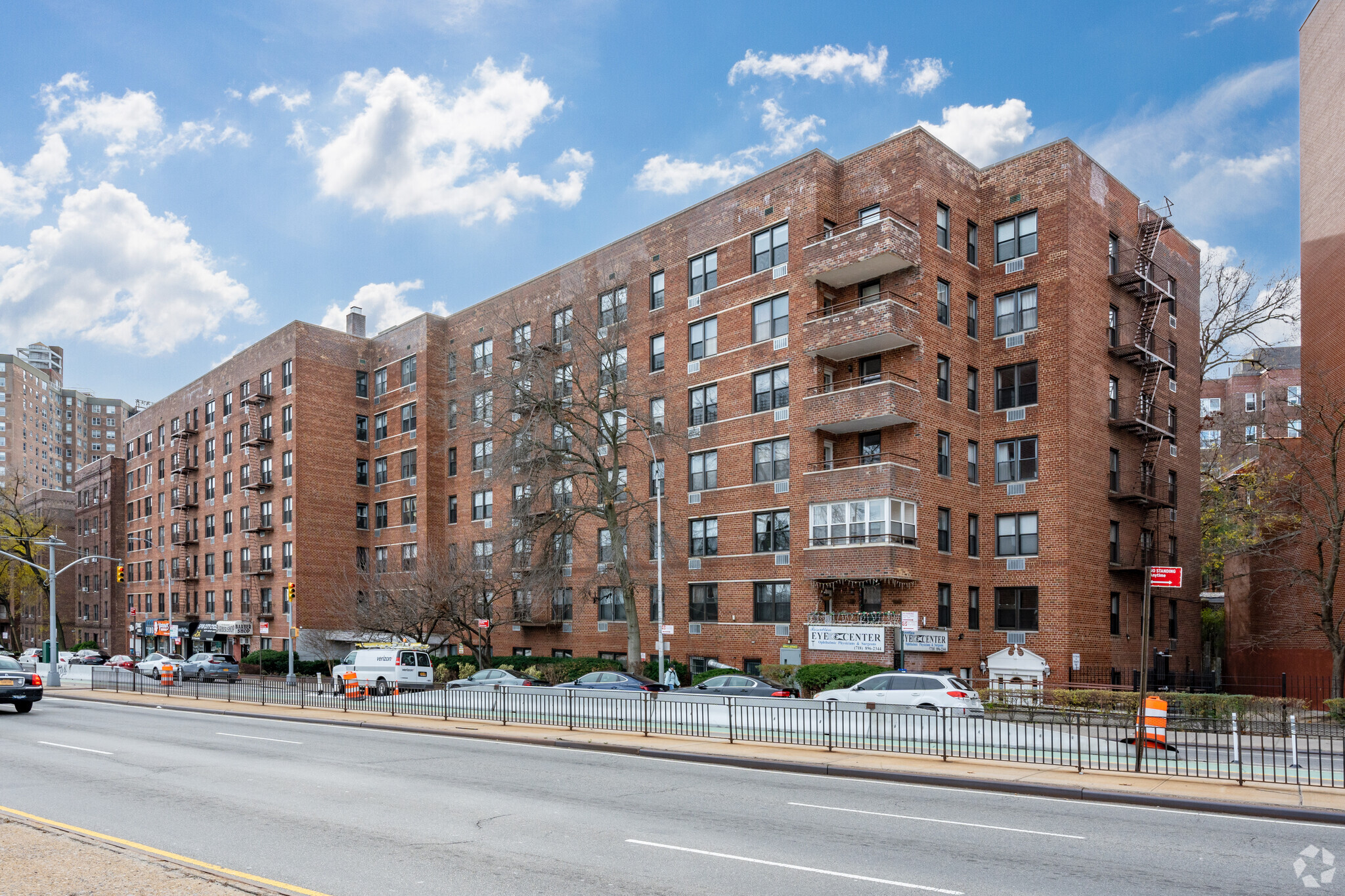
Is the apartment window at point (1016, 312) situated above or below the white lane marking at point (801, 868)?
above

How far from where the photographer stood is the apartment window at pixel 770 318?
126 feet

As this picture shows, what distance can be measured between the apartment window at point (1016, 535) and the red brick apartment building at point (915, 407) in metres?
0.08

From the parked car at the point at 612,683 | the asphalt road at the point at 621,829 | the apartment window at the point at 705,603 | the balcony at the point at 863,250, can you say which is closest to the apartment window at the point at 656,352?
the balcony at the point at 863,250

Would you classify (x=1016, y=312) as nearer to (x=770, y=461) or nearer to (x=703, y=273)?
(x=770, y=461)

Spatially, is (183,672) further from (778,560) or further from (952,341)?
(952,341)

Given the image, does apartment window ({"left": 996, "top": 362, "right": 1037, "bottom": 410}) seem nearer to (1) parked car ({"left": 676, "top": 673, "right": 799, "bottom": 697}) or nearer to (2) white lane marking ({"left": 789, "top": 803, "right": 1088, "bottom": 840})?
(1) parked car ({"left": 676, "top": 673, "right": 799, "bottom": 697})

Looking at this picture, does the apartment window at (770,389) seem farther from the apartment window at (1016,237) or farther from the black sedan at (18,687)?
the black sedan at (18,687)

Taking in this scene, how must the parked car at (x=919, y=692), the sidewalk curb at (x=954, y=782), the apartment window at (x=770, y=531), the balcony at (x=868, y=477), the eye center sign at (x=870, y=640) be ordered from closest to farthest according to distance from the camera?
the sidewalk curb at (x=954, y=782), the parked car at (x=919, y=692), the eye center sign at (x=870, y=640), the balcony at (x=868, y=477), the apartment window at (x=770, y=531)

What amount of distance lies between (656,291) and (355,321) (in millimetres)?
31165

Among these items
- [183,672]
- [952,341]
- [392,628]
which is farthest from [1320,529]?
[183,672]

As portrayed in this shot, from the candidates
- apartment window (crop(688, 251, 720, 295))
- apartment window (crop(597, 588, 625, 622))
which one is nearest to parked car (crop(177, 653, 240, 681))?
apartment window (crop(597, 588, 625, 622))

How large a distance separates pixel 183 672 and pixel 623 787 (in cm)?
4805

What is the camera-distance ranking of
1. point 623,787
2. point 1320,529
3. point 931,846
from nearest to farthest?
point 931,846 < point 623,787 < point 1320,529

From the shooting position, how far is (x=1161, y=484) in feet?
137
